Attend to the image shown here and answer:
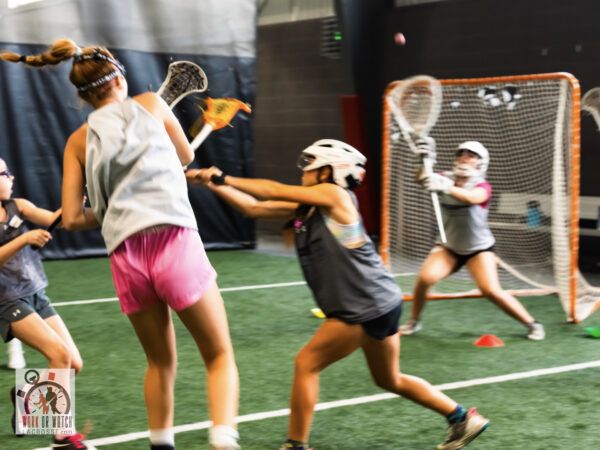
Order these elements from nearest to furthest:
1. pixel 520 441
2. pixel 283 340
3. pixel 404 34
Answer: pixel 520 441 → pixel 283 340 → pixel 404 34

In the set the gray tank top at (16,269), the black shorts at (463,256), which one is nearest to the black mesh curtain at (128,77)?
the black shorts at (463,256)

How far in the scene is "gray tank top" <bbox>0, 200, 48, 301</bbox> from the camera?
15.5 ft

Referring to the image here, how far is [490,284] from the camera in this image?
6.75 metres

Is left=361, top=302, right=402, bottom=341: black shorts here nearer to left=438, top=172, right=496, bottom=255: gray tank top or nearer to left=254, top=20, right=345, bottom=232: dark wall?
left=438, top=172, right=496, bottom=255: gray tank top

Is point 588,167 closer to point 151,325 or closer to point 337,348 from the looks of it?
point 337,348

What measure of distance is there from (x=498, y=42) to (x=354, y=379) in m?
7.38

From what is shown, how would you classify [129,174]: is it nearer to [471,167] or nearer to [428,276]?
[428,276]

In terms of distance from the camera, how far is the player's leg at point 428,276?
6.82 meters

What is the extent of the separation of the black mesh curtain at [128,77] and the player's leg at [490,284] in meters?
5.76

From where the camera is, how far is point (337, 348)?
401 centimetres

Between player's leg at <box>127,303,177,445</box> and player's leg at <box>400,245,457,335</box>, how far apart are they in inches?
140

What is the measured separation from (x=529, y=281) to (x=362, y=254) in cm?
532

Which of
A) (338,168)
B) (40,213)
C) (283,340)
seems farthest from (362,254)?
(283,340)

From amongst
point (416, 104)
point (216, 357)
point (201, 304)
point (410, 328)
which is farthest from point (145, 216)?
point (416, 104)
